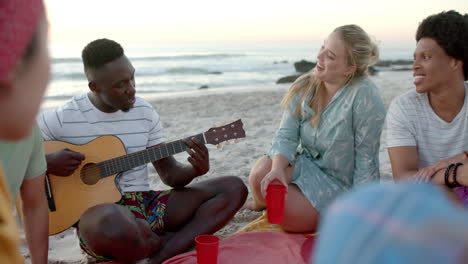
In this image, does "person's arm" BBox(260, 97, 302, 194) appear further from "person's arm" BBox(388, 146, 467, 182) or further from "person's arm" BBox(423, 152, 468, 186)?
"person's arm" BBox(423, 152, 468, 186)

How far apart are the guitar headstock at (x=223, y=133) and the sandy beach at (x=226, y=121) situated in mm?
751

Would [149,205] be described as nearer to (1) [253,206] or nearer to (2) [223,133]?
(2) [223,133]

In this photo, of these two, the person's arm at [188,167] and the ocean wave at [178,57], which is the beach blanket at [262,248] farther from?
the ocean wave at [178,57]

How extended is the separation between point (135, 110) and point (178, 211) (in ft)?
2.41

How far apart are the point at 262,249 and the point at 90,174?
122 centimetres

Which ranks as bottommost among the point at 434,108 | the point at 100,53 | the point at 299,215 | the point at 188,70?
the point at 188,70

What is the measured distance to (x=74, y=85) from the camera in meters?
13.1

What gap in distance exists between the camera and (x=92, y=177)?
2930mm

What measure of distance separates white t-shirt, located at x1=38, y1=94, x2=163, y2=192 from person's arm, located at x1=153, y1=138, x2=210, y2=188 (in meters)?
0.15

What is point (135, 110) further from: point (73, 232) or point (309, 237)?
point (309, 237)

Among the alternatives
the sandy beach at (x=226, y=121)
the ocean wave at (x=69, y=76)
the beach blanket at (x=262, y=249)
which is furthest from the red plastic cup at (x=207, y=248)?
the ocean wave at (x=69, y=76)

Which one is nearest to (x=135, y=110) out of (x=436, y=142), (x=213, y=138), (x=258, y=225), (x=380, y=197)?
(x=213, y=138)

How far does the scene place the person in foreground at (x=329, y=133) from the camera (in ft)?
10.3

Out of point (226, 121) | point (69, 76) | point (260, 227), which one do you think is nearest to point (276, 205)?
point (260, 227)
